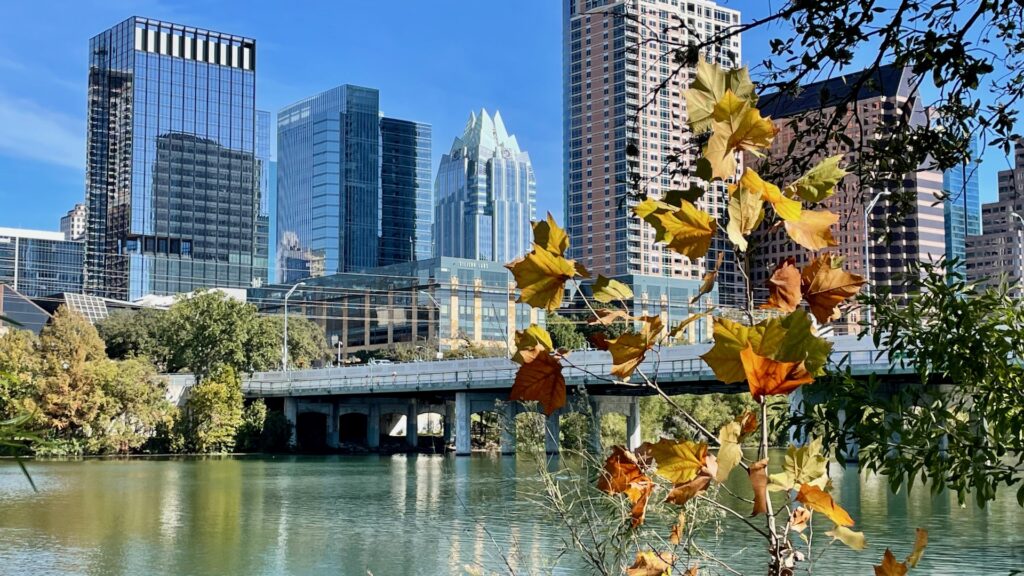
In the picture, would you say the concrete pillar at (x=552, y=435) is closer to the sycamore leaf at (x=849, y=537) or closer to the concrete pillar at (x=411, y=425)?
the sycamore leaf at (x=849, y=537)

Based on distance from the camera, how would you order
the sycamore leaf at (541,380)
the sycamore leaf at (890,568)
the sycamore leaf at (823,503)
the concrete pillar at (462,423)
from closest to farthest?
1. the sycamore leaf at (823,503)
2. the sycamore leaf at (541,380)
3. the sycamore leaf at (890,568)
4. the concrete pillar at (462,423)

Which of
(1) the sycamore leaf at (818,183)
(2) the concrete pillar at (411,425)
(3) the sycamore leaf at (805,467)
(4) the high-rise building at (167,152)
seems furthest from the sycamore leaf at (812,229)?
(4) the high-rise building at (167,152)

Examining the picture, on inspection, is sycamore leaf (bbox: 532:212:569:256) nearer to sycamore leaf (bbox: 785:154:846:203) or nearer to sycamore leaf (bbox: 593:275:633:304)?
sycamore leaf (bbox: 593:275:633:304)

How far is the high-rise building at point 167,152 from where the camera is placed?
170m

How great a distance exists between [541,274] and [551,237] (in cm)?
8

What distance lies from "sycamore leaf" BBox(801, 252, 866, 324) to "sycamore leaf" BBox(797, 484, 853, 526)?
343mm

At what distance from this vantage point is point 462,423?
196 ft

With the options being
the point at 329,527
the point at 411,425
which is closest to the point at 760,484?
the point at 329,527

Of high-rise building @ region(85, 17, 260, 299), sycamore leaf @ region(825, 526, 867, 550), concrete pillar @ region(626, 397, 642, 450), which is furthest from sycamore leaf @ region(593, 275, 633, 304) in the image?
high-rise building @ region(85, 17, 260, 299)

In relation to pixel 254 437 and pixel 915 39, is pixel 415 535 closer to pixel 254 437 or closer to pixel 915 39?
pixel 915 39

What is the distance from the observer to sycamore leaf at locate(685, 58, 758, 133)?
7.04ft

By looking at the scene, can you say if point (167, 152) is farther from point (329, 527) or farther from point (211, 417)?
point (329, 527)

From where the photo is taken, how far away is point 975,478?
4469 millimetres

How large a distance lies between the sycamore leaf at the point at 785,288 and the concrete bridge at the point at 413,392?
44.4 meters
